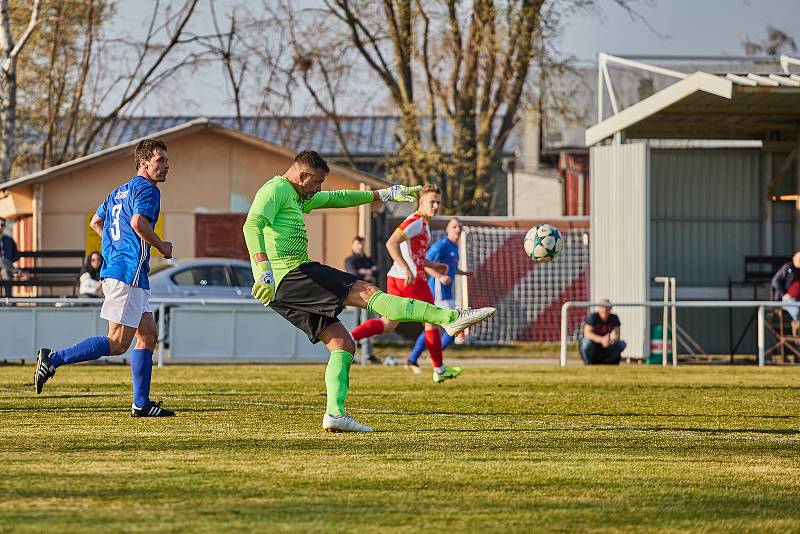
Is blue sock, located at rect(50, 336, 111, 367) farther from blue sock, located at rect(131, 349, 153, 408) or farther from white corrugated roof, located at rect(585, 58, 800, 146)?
white corrugated roof, located at rect(585, 58, 800, 146)

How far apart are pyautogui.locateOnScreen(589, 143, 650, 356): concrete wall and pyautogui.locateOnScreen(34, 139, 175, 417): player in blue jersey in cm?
1441

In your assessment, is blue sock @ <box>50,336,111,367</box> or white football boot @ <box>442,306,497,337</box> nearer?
white football boot @ <box>442,306,497,337</box>

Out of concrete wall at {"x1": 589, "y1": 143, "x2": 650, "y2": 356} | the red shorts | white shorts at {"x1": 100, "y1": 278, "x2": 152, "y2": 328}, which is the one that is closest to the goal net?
concrete wall at {"x1": 589, "y1": 143, "x2": 650, "y2": 356}

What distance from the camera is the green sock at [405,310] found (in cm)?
852

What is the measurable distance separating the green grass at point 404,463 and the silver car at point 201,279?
11.4 metres


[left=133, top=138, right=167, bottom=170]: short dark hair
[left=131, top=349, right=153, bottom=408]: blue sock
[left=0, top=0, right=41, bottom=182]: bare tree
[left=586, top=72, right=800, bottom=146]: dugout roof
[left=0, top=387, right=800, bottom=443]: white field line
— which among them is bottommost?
[left=0, top=387, right=800, bottom=443]: white field line

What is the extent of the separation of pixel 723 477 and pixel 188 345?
13852mm

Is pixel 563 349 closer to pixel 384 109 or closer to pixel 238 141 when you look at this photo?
pixel 238 141

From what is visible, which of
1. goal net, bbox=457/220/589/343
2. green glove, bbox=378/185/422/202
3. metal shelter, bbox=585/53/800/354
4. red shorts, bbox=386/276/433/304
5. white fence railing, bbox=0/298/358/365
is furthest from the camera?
goal net, bbox=457/220/589/343

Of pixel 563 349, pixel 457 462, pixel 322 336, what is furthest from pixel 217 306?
pixel 457 462

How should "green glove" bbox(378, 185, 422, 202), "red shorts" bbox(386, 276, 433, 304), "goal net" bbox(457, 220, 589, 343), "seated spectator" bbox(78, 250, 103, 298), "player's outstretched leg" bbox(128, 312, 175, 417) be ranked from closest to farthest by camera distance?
"green glove" bbox(378, 185, 422, 202), "player's outstretched leg" bbox(128, 312, 175, 417), "red shorts" bbox(386, 276, 433, 304), "seated spectator" bbox(78, 250, 103, 298), "goal net" bbox(457, 220, 589, 343)

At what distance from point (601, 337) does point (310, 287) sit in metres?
12.5

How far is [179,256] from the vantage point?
2909 centimetres

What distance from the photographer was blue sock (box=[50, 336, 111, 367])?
1004cm
